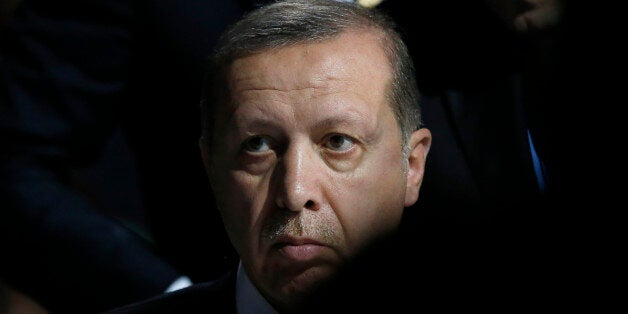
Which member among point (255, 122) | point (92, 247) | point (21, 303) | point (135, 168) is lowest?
point (21, 303)

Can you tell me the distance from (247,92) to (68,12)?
0.54 metres

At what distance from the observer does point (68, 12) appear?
2070 millimetres

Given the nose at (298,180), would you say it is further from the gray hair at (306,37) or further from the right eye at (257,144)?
the gray hair at (306,37)

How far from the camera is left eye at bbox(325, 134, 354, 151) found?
164 centimetres

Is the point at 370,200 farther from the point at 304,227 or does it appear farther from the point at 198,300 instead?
the point at 198,300

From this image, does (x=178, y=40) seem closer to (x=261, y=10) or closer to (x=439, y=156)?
(x=261, y=10)

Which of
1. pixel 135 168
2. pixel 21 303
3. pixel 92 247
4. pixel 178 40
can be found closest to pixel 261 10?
pixel 178 40

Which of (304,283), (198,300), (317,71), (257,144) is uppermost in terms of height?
(317,71)

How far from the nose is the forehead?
8cm

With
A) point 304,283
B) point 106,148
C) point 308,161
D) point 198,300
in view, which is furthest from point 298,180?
point 106,148

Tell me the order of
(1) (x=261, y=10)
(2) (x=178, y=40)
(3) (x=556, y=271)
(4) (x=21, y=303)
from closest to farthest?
(3) (x=556, y=271) → (1) (x=261, y=10) → (2) (x=178, y=40) → (4) (x=21, y=303)

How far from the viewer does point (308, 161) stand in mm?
1613

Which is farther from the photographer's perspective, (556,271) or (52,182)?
(52,182)

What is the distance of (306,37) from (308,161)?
0.18 m
